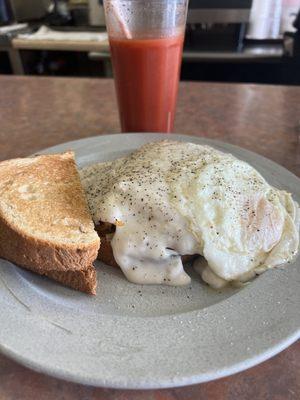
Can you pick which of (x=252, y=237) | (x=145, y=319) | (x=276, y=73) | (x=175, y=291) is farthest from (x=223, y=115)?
(x=276, y=73)

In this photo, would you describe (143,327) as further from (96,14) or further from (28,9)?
(28,9)

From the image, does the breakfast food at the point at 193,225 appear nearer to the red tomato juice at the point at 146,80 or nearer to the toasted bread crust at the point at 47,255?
the toasted bread crust at the point at 47,255

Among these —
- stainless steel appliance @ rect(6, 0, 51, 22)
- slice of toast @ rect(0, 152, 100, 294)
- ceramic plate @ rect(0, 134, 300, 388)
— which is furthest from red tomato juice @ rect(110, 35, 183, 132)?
Result: stainless steel appliance @ rect(6, 0, 51, 22)

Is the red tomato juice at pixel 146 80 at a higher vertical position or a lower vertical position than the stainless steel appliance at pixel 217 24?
higher

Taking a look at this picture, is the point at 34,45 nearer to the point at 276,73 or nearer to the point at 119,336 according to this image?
the point at 276,73

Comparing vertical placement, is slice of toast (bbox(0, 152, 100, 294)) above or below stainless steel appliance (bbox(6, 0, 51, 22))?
above

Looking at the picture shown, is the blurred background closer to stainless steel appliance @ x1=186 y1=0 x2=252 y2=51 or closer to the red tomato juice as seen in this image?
stainless steel appliance @ x1=186 y1=0 x2=252 y2=51

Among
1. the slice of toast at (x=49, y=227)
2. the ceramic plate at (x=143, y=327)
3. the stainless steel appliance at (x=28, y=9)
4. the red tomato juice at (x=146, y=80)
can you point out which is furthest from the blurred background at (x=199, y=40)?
the ceramic plate at (x=143, y=327)

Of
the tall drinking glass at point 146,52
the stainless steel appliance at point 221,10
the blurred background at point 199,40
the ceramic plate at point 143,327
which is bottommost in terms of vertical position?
the blurred background at point 199,40
